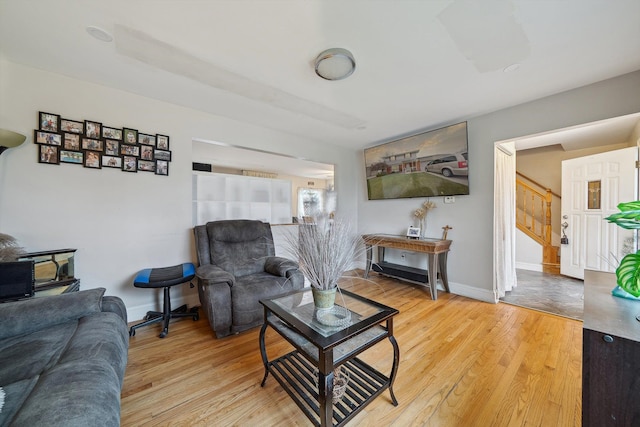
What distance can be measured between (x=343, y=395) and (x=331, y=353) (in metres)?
0.47

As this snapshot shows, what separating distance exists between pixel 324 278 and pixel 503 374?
58.8 inches

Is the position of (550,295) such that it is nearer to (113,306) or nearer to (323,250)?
(323,250)

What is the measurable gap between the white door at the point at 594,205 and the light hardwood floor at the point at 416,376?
1.85m

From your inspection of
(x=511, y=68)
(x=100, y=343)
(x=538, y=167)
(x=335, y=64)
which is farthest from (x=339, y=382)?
(x=538, y=167)

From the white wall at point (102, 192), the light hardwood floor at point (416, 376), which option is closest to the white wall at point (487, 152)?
the light hardwood floor at point (416, 376)

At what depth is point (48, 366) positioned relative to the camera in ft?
3.14

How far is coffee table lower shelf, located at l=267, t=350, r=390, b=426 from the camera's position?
46.4 inches

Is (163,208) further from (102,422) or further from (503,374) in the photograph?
(503,374)

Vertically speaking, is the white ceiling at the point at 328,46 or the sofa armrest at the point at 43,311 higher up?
the white ceiling at the point at 328,46

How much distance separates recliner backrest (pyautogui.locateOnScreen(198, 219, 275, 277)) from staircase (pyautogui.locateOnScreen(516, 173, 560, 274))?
4989mm

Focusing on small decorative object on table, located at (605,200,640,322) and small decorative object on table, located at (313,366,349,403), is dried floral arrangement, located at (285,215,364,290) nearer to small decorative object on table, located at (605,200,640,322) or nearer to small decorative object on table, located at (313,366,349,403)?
small decorative object on table, located at (313,366,349,403)

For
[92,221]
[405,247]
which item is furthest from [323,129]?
[92,221]

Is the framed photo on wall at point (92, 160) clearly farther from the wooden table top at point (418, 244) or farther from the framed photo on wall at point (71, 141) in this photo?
the wooden table top at point (418, 244)

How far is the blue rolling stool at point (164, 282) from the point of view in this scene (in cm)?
201
